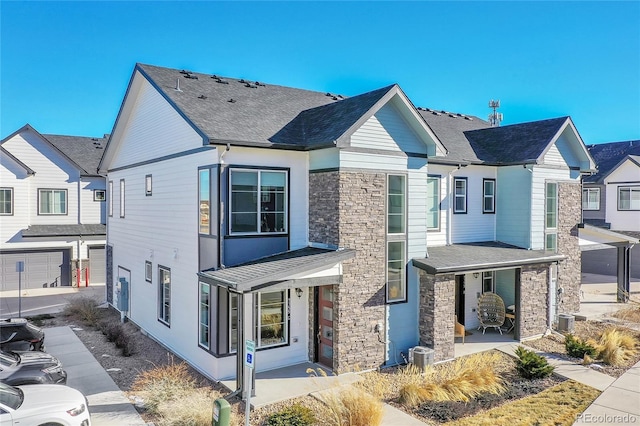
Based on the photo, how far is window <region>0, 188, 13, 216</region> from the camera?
A: 24969 mm

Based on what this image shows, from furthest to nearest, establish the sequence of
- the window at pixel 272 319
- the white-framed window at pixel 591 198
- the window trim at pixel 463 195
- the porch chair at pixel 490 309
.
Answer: the white-framed window at pixel 591 198 < the window trim at pixel 463 195 < the porch chair at pixel 490 309 < the window at pixel 272 319

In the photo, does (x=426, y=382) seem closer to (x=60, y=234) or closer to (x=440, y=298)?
(x=440, y=298)

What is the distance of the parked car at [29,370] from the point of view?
1038 centimetres

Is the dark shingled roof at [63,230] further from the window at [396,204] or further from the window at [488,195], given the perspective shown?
the window at [488,195]

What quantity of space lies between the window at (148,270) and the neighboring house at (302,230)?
0.24 ft

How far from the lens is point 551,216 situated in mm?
17609

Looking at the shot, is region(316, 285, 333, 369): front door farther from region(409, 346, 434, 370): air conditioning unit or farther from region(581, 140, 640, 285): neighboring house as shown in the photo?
region(581, 140, 640, 285): neighboring house

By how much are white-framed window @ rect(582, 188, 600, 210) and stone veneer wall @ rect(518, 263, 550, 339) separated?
18645 millimetres

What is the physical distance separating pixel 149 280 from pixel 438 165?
430 inches

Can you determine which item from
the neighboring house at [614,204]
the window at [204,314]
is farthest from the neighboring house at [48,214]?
the neighboring house at [614,204]

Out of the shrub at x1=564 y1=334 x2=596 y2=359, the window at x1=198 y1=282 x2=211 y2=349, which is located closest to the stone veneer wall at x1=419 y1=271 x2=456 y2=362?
the shrub at x1=564 y1=334 x2=596 y2=359

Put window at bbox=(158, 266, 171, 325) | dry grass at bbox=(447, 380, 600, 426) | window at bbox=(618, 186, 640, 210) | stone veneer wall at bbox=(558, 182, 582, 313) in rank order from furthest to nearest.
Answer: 1. window at bbox=(618, 186, 640, 210)
2. stone veneer wall at bbox=(558, 182, 582, 313)
3. window at bbox=(158, 266, 171, 325)
4. dry grass at bbox=(447, 380, 600, 426)

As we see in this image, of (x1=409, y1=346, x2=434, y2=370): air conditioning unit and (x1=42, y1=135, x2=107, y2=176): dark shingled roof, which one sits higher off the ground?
(x1=42, y1=135, x2=107, y2=176): dark shingled roof

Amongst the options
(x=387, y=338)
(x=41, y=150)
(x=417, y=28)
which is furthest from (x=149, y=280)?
(x=41, y=150)
